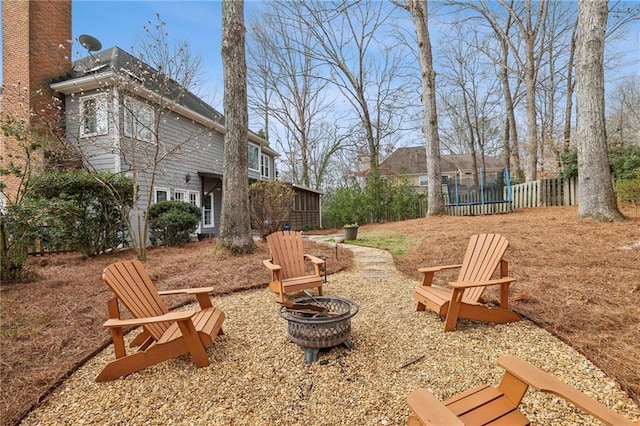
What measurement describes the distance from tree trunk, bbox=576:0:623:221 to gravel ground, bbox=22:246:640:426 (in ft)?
16.9

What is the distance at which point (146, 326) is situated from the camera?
237 centimetres

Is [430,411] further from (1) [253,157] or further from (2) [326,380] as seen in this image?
(1) [253,157]

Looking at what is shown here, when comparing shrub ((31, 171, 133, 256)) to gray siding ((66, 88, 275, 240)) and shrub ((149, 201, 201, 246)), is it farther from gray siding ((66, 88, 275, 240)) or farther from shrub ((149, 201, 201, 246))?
shrub ((149, 201, 201, 246))

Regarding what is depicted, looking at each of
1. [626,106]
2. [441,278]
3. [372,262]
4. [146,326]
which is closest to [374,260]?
[372,262]

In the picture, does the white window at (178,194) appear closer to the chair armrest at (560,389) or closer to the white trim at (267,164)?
the white trim at (267,164)

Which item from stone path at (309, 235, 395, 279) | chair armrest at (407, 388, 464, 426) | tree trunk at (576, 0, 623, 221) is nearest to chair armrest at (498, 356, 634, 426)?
chair armrest at (407, 388, 464, 426)

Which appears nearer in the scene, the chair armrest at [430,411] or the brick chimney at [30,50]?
the chair armrest at [430,411]

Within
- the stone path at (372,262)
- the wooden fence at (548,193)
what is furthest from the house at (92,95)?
the wooden fence at (548,193)

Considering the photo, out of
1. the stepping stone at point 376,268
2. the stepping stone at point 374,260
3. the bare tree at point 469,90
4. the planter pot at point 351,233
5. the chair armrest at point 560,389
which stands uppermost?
the bare tree at point 469,90

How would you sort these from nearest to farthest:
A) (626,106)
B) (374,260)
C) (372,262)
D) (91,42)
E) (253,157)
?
(372,262), (374,260), (91,42), (253,157), (626,106)

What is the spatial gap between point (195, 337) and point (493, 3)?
18522 millimetres

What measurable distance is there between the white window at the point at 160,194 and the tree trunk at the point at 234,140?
195 inches

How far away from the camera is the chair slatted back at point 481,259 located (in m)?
3.08

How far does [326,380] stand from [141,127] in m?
10.2
